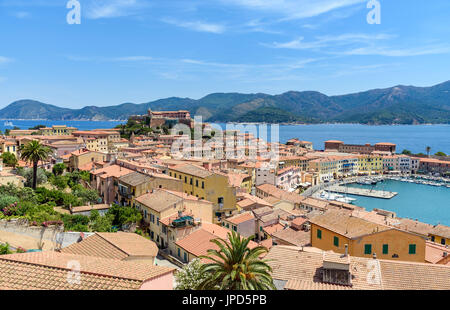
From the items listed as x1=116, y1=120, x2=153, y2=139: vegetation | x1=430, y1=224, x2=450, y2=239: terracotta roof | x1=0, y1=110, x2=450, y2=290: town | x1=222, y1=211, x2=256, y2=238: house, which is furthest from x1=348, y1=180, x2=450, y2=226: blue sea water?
x1=116, y1=120, x2=153, y2=139: vegetation

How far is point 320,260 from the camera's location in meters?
12.6

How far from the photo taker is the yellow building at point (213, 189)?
31.4 meters

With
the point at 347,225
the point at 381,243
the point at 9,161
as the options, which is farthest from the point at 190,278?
the point at 9,161

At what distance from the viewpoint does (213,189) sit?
31.6m

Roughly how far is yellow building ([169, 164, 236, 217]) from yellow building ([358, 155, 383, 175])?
74.1m

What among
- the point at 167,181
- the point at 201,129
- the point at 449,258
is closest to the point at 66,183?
the point at 167,181

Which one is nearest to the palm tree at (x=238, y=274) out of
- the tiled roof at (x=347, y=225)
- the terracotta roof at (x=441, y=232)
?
the tiled roof at (x=347, y=225)

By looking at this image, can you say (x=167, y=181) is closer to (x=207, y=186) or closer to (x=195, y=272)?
(x=207, y=186)

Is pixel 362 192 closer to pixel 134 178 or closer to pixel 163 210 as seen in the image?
pixel 134 178

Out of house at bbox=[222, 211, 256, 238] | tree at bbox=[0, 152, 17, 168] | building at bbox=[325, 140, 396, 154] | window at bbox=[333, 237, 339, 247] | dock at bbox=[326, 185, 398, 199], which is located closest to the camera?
window at bbox=[333, 237, 339, 247]

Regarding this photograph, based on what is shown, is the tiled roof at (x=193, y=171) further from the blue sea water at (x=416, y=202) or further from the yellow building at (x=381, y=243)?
the blue sea water at (x=416, y=202)

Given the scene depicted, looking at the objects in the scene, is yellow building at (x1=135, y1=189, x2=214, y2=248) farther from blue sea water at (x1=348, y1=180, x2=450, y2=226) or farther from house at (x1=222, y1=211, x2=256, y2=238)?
blue sea water at (x1=348, y1=180, x2=450, y2=226)

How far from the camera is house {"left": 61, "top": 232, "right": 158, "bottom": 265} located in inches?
552

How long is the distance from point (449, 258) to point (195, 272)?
→ 15.9 meters
